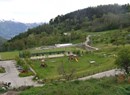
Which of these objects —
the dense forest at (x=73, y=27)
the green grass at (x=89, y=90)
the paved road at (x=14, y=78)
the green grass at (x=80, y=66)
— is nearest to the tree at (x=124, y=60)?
the green grass at (x=89, y=90)

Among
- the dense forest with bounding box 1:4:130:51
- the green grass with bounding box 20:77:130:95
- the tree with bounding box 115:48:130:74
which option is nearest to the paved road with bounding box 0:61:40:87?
the green grass with bounding box 20:77:130:95

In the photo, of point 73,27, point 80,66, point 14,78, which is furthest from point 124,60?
point 73,27

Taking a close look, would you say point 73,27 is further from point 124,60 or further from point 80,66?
point 124,60

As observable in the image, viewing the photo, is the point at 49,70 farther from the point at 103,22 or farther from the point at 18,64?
the point at 103,22

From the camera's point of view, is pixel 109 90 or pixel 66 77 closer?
pixel 109 90

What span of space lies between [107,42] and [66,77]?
118 feet

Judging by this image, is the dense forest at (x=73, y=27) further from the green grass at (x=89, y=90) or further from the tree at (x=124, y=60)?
the green grass at (x=89, y=90)

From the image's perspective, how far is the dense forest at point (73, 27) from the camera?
8525 cm

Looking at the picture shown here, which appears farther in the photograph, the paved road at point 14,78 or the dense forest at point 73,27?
the dense forest at point 73,27

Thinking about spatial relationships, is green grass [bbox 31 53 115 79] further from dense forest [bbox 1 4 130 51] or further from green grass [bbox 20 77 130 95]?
dense forest [bbox 1 4 130 51]

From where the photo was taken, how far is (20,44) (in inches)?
3152

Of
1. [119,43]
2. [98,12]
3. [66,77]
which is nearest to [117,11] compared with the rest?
[98,12]

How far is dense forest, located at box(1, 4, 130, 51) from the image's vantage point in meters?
85.2

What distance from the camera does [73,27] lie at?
11981 centimetres
